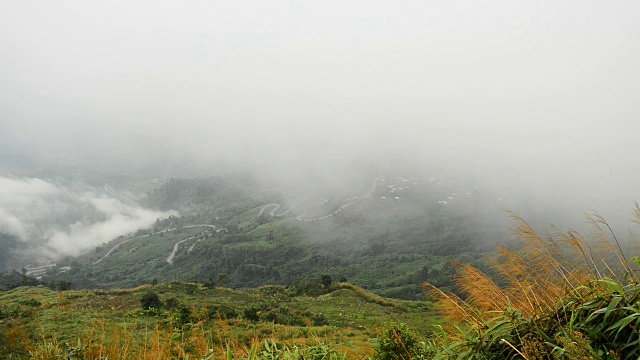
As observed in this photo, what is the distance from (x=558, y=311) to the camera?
3758mm

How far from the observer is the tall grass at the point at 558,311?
10.3ft

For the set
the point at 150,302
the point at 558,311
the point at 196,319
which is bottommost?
the point at 150,302

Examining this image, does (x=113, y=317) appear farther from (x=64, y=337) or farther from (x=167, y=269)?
(x=167, y=269)

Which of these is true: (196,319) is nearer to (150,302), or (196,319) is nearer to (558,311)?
(150,302)

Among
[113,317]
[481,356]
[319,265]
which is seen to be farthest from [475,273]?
[319,265]

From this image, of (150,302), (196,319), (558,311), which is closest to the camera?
(558,311)

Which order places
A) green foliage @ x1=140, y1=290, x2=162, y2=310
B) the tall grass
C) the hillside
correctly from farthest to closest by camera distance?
green foliage @ x1=140, y1=290, x2=162, y2=310, the hillside, the tall grass

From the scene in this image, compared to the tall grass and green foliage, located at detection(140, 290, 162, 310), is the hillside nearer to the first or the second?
green foliage, located at detection(140, 290, 162, 310)

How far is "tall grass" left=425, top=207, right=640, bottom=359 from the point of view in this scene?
3.15m

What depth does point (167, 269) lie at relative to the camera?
7392 inches

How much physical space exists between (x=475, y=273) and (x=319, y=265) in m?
182

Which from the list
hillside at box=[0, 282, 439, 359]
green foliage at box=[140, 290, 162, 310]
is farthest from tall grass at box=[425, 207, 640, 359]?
green foliage at box=[140, 290, 162, 310]

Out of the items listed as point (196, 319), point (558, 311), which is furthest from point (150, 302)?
point (558, 311)

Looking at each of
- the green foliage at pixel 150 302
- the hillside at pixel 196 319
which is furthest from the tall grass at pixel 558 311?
the green foliage at pixel 150 302
